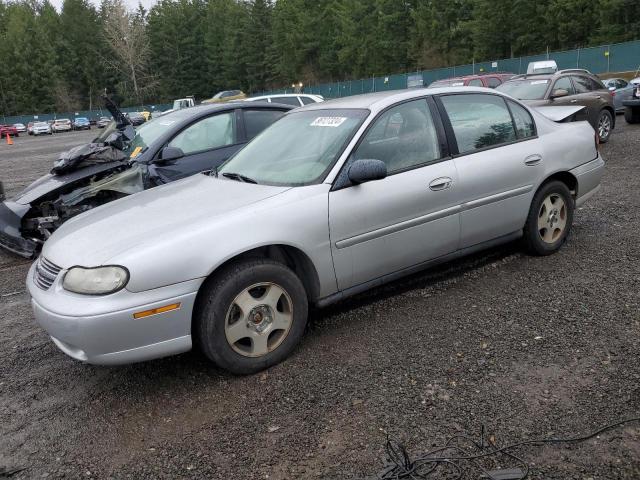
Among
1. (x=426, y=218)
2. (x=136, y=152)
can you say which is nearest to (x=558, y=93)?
(x=136, y=152)

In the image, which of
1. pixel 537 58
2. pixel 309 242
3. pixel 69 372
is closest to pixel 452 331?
pixel 309 242

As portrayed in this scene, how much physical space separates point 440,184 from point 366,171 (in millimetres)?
762

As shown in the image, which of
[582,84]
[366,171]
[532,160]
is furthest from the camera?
[582,84]

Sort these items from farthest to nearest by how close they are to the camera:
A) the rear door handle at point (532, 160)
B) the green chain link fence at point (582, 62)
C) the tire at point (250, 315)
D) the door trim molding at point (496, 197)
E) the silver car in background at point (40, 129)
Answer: the silver car in background at point (40, 129) < the green chain link fence at point (582, 62) < the rear door handle at point (532, 160) < the door trim molding at point (496, 197) < the tire at point (250, 315)

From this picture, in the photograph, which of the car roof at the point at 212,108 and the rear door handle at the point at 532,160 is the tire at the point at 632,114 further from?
the rear door handle at the point at 532,160

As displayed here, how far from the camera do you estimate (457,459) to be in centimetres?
258

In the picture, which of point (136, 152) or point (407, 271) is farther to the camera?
point (136, 152)

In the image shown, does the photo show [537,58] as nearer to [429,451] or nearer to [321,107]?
[321,107]

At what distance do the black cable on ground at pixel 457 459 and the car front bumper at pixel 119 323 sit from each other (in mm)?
1347

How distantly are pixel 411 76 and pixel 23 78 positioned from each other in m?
65.8

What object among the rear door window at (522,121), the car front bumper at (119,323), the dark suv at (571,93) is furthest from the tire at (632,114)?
the car front bumper at (119,323)

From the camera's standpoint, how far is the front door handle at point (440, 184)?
410cm

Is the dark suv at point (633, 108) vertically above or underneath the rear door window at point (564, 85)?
underneath

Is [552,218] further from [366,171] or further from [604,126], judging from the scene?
[604,126]
